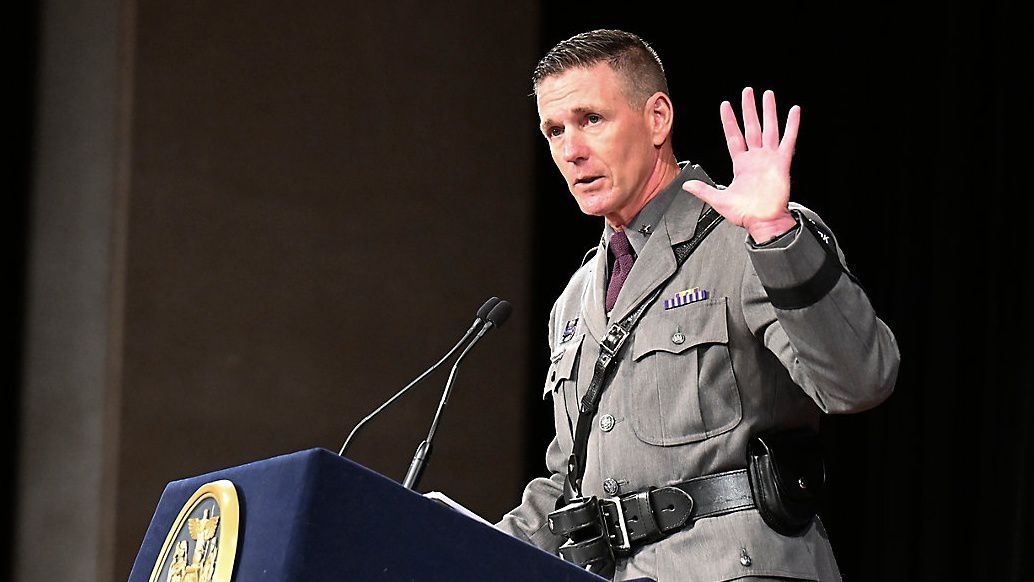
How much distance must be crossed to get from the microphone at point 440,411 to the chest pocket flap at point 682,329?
264 mm

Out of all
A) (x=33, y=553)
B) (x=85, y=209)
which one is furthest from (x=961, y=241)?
(x=33, y=553)

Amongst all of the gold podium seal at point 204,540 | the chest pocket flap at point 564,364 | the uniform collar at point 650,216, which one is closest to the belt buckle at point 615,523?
the chest pocket flap at point 564,364

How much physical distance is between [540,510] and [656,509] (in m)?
0.36

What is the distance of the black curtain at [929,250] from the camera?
365cm

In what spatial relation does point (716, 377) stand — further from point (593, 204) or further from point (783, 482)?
point (593, 204)

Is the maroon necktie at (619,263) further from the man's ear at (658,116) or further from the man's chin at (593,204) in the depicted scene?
the man's ear at (658,116)

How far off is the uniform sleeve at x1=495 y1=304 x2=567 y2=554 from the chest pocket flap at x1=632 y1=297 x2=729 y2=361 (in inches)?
12.6

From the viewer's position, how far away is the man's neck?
2.18 meters

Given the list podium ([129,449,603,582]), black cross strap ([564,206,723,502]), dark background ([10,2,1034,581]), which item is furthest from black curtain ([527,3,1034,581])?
podium ([129,449,603,582])

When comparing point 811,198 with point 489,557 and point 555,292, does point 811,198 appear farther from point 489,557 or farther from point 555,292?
point 489,557

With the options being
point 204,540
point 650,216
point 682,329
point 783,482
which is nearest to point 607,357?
point 682,329

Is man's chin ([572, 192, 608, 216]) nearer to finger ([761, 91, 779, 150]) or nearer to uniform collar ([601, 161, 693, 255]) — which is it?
uniform collar ([601, 161, 693, 255])

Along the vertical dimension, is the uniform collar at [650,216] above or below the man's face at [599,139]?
below

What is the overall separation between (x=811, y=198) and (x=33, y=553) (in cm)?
269
